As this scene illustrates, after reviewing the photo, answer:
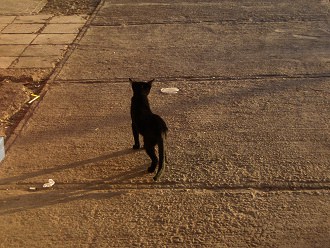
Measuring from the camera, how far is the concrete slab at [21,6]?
38.6 feet

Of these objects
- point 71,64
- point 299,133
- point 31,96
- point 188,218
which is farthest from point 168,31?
point 188,218

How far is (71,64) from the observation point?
8.58 metres

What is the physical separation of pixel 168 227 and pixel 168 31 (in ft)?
19.3

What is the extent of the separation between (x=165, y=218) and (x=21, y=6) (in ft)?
27.6

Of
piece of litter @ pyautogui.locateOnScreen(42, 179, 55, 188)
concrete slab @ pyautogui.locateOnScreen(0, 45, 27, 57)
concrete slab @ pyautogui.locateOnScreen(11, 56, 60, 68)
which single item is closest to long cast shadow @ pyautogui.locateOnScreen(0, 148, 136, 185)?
piece of litter @ pyautogui.locateOnScreen(42, 179, 55, 188)

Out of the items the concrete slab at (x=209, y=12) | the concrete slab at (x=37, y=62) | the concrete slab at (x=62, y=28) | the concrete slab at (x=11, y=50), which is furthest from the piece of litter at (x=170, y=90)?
the concrete slab at (x=209, y=12)

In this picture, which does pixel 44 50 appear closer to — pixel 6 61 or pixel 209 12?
pixel 6 61

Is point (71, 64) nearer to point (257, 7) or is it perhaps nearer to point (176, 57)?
point (176, 57)

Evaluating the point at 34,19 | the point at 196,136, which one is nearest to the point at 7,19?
the point at 34,19

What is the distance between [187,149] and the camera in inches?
234

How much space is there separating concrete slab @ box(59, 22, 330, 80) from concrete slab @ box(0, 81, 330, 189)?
1.61 feet

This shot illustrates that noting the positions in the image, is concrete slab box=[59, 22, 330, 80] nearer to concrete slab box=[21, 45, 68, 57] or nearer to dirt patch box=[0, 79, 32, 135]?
concrete slab box=[21, 45, 68, 57]

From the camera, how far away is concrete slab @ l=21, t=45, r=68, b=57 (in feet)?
29.8

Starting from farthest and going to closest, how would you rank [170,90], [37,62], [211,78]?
[37,62] → [211,78] → [170,90]
